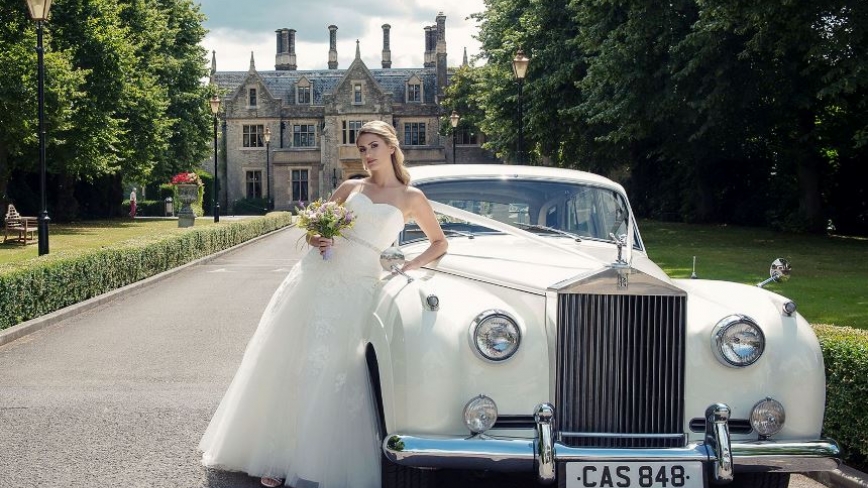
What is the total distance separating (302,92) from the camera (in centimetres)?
8150

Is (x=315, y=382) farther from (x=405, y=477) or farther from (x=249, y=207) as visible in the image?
(x=249, y=207)

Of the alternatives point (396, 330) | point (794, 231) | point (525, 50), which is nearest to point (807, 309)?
point (396, 330)

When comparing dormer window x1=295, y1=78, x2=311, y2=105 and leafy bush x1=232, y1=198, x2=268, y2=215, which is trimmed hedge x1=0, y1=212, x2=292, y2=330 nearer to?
leafy bush x1=232, y1=198, x2=268, y2=215

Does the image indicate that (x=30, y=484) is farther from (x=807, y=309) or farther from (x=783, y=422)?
(x=807, y=309)

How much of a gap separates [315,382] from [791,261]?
18486 mm

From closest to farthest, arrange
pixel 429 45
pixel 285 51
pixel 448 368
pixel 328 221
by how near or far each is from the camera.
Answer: pixel 448 368 < pixel 328 221 < pixel 429 45 < pixel 285 51

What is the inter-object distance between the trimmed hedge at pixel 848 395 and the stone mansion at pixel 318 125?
71.7 meters

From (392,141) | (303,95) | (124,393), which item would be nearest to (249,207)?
(303,95)

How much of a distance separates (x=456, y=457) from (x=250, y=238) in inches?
1275

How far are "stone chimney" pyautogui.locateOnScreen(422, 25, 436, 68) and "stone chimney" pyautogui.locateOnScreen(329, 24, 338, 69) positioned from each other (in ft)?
27.1

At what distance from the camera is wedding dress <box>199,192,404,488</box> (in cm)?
540

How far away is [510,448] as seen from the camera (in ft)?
15.1

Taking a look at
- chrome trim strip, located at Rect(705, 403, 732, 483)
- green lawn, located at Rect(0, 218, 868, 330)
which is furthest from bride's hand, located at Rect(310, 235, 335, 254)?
green lawn, located at Rect(0, 218, 868, 330)

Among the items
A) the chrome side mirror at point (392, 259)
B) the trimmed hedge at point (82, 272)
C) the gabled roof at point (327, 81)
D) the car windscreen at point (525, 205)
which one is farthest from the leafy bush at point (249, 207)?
the chrome side mirror at point (392, 259)
